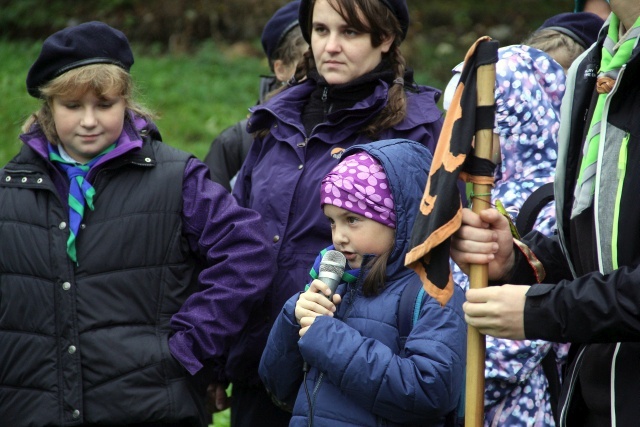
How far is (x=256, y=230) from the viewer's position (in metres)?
4.13

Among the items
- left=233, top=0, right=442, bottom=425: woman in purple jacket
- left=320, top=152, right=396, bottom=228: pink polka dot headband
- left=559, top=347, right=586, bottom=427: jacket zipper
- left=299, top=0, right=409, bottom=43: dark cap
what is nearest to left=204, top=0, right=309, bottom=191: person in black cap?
left=299, top=0, right=409, bottom=43: dark cap

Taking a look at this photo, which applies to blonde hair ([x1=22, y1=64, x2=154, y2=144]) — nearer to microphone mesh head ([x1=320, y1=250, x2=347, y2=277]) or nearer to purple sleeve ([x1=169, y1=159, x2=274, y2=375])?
purple sleeve ([x1=169, y1=159, x2=274, y2=375])

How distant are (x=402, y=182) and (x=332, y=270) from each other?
16.6 inches

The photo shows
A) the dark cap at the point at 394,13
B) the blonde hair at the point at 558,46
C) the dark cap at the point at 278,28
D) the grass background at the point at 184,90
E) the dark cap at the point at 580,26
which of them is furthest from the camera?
the grass background at the point at 184,90

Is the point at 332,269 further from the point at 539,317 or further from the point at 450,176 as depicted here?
the point at 539,317

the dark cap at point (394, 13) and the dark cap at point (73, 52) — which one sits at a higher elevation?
the dark cap at point (394, 13)

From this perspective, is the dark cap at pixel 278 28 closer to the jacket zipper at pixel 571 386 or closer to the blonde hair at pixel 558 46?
the blonde hair at pixel 558 46

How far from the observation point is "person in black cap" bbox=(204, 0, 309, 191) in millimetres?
5570

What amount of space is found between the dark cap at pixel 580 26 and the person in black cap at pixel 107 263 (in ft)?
6.51

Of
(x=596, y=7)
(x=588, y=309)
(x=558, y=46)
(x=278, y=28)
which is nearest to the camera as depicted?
(x=588, y=309)

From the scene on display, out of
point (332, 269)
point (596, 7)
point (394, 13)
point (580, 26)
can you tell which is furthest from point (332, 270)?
point (596, 7)

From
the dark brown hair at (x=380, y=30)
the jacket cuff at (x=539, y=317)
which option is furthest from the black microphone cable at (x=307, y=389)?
the dark brown hair at (x=380, y=30)

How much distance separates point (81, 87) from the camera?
4129mm

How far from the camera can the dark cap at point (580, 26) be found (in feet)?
16.3
